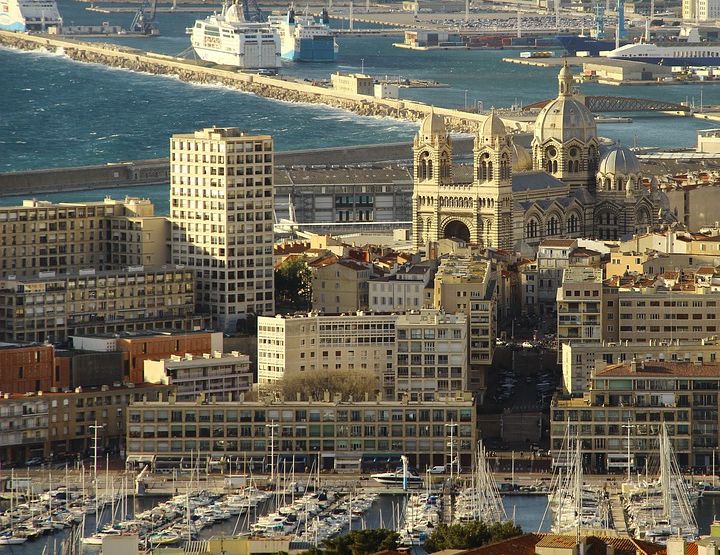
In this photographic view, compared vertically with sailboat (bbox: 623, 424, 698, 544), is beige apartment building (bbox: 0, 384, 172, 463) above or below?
above

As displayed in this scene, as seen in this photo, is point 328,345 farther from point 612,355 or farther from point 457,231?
point 457,231

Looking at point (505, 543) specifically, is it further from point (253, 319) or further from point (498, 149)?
point (498, 149)

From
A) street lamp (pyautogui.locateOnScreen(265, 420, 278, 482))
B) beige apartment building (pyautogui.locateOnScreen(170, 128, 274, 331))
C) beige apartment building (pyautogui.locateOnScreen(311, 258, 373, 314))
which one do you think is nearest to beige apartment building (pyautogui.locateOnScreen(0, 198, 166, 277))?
beige apartment building (pyautogui.locateOnScreen(170, 128, 274, 331))

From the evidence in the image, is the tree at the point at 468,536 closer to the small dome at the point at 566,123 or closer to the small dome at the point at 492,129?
the small dome at the point at 492,129

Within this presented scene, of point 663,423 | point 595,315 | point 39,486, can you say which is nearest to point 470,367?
point 595,315

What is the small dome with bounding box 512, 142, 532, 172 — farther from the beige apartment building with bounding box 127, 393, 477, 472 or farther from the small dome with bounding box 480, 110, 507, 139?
the beige apartment building with bounding box 127, 393, 477, 472
